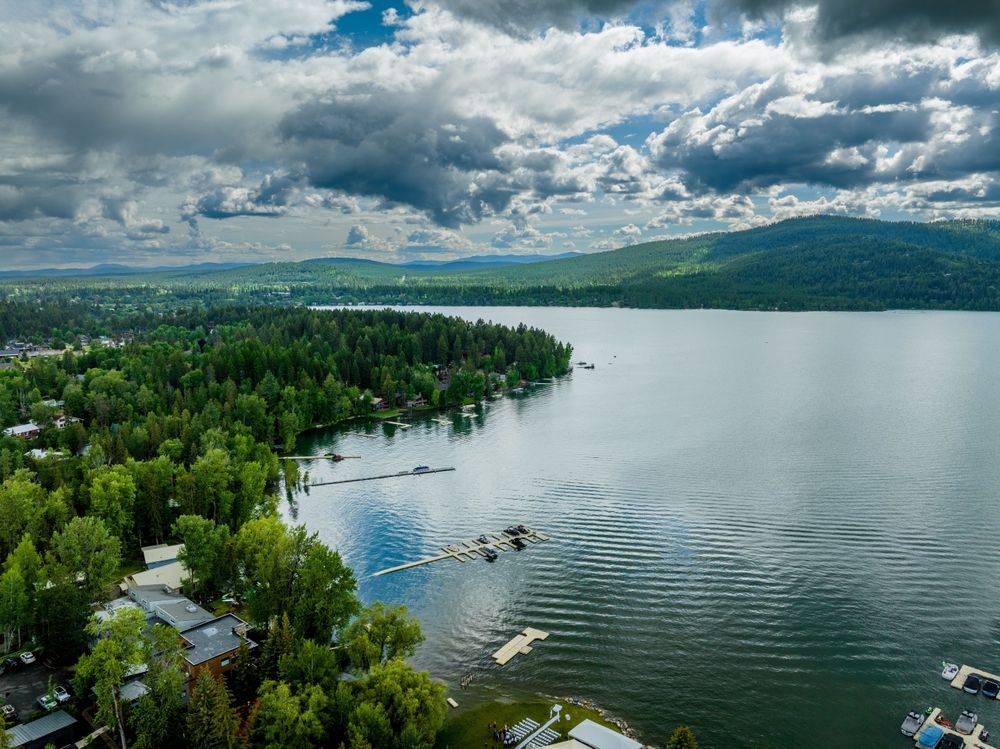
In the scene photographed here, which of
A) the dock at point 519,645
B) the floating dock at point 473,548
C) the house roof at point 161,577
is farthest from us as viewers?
the floating dock at point 473,548

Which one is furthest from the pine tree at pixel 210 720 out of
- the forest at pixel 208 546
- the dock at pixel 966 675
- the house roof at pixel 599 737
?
the dock at pixel 966 675

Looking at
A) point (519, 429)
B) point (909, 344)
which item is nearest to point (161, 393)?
point (519, 429)

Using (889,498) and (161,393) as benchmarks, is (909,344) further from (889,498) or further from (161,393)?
(161,393)

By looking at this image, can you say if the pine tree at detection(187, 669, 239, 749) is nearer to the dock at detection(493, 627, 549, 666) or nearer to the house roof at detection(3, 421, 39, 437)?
the dock at detection(493, 627, 549, 666)

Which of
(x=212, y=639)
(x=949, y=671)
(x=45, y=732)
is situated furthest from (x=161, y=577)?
(x=949, y=671)

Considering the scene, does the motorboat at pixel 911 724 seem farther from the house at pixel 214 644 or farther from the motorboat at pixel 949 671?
the house at pixel 214 644

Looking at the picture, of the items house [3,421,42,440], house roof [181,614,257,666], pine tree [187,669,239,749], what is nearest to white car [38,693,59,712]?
house roof [181,614,257,666]

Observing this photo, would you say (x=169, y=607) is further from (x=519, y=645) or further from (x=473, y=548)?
(x=473, y=548)
